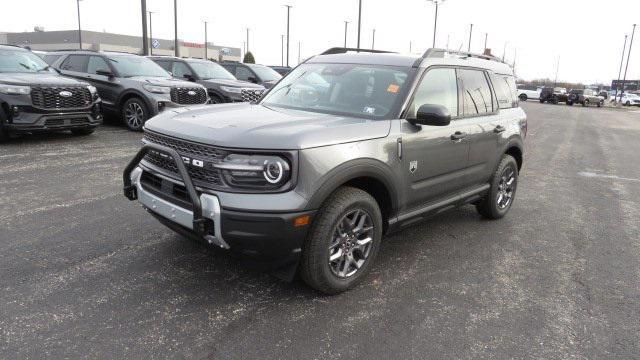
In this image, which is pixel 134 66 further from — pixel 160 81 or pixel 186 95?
pixel 186 95

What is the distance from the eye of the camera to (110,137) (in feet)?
33.5

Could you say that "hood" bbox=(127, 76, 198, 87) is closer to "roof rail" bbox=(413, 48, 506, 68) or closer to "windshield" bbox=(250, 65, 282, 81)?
"windshield" bbox=(250, 65, 282, 81)

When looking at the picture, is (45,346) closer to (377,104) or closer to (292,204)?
(292,204)

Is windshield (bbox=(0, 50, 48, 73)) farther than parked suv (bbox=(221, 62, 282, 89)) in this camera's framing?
No

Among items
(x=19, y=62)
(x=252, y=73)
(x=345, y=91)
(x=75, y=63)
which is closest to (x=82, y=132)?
(x=19, y=62)

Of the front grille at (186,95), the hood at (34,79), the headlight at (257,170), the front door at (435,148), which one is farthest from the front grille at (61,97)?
the front door at (435,148)

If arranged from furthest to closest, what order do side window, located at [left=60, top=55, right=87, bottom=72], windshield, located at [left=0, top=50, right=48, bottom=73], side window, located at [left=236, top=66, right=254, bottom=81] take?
side window, located at [left=236, top=66, right=254, bottom=81] < side window, located at [left=60, top=55, right=87, bottom=72] < windshield, located at [left=0, top=50, right=48, bottom=73]

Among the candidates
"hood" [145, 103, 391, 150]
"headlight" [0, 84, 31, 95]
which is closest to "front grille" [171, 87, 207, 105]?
"headlight" [0, 84, 31, 95]

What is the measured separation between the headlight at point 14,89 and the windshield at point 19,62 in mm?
858

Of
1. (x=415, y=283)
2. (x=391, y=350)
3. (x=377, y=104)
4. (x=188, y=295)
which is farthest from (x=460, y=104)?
(x=188, y=295)

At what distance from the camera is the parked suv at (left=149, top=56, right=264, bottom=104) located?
41.9 ft

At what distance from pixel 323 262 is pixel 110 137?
8.31 m

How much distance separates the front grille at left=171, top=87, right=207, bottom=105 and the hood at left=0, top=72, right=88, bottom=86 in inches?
84.3

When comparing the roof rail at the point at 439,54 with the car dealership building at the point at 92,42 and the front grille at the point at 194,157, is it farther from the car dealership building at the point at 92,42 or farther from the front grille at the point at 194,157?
the car dealership building at the point at 92,42
